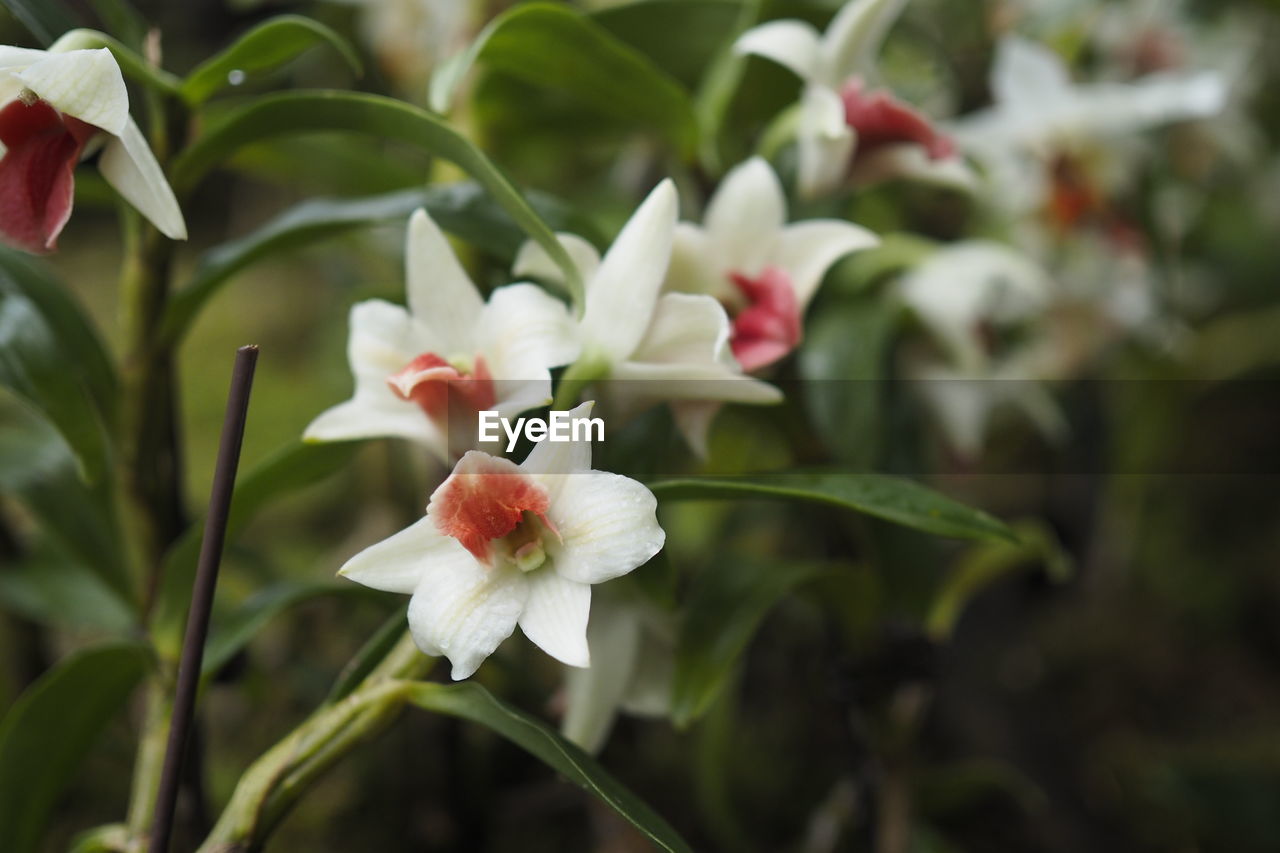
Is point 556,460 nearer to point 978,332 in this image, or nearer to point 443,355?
point 443,355

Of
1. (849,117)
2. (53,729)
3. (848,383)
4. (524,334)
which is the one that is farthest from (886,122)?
(53,729)

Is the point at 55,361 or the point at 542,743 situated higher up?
the point at 55,361

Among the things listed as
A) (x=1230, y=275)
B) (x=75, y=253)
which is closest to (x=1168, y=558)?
(x=1230, y=275)

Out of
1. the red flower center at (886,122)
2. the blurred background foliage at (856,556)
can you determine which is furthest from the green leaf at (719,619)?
the red flower center at (886,122)

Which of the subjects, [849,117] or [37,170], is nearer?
[37,170]

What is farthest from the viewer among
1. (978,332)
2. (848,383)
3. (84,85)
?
(978,332)
